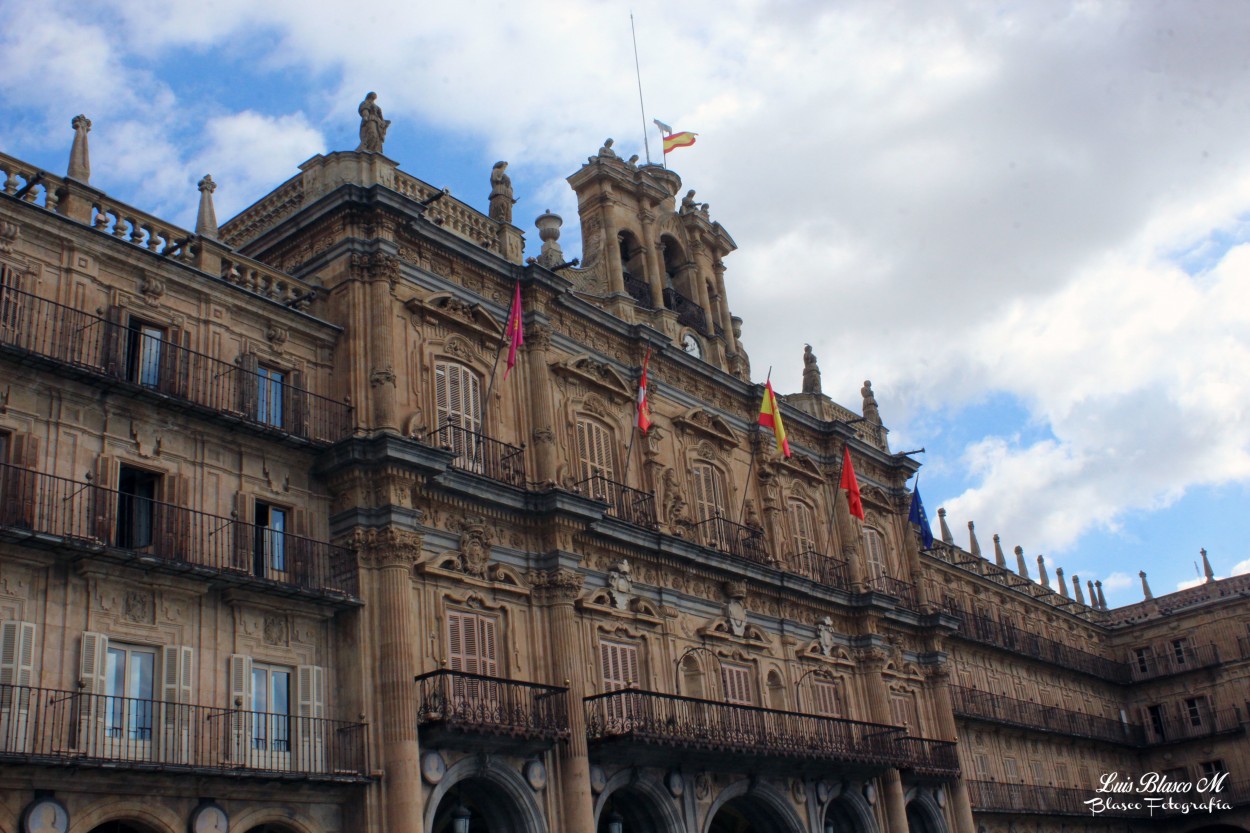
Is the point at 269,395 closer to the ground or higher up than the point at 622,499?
higher up

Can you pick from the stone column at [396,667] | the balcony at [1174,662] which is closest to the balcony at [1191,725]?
the balcony at [1174,662]

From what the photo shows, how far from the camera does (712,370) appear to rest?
35.0 metres

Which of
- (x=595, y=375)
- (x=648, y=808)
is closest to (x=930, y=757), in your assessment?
(x=648, y=808)

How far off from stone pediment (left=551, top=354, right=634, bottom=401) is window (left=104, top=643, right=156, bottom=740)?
1229 centimetres

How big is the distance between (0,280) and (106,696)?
6.81 m

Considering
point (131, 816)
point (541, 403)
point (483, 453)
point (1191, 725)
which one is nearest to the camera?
point (131, 816)

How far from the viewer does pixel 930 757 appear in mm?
36750

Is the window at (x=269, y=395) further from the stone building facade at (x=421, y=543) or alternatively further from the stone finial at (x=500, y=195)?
the stone finial at (x=500, y=195)

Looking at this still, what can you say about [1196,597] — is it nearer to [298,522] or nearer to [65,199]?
[298,522]

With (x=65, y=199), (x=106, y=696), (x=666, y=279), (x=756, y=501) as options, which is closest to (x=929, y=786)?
(x=756, y=501)

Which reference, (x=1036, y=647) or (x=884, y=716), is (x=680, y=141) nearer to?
(x=884, y=716)

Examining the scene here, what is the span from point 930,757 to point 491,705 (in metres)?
17.8

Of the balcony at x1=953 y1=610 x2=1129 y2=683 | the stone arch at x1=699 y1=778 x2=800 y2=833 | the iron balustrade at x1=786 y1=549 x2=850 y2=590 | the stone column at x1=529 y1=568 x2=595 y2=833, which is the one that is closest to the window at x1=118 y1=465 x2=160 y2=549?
the stone column at x1=529 y1=568 x2=595 y2=833

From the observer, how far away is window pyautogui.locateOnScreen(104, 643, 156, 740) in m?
18.9
